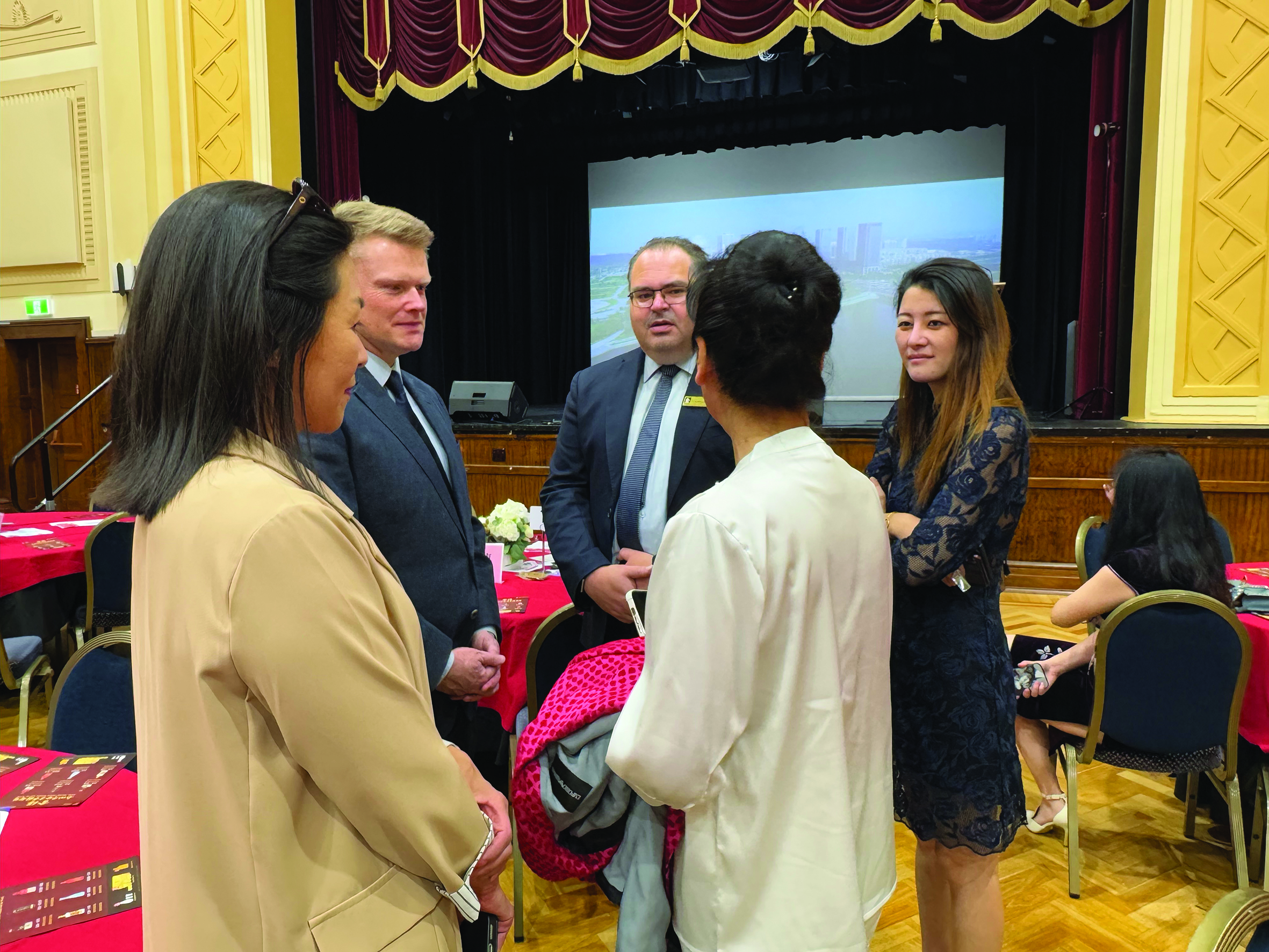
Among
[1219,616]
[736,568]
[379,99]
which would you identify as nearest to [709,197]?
[379,99]

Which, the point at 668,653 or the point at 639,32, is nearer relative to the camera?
the point at 668,653

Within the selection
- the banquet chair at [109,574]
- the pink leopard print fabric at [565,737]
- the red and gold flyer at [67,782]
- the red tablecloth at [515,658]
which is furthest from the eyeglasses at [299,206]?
the banquet chair at [109,574]

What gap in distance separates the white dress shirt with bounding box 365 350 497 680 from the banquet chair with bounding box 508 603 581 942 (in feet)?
0.76

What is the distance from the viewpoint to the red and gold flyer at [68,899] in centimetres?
109

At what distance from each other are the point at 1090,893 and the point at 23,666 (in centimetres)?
350

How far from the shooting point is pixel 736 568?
3.42ft

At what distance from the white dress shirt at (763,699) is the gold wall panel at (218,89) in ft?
22.5

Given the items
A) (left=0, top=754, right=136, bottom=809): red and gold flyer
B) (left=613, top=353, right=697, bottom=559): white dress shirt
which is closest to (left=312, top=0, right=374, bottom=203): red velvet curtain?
(left=613, top=353, right=697, bottom=559): white dress shirt

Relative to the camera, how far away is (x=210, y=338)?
2.65 ft

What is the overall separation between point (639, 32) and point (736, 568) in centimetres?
642

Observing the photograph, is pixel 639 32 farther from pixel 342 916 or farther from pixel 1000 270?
pixel 342 916

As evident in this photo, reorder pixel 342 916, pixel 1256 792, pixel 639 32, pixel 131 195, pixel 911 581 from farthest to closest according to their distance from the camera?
1. pixel 131 195
2. pixel 639 32
3. pixel 1256 792
4. pixel 911 581
5. pixel 342 916

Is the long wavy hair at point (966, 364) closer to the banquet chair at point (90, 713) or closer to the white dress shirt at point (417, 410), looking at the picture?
the white dress shirt at point (417, 410)

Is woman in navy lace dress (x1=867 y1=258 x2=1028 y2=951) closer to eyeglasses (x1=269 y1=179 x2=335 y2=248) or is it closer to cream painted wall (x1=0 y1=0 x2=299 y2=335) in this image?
eyeglasses (x1=269 y1=179 x2=335 y2=248)
